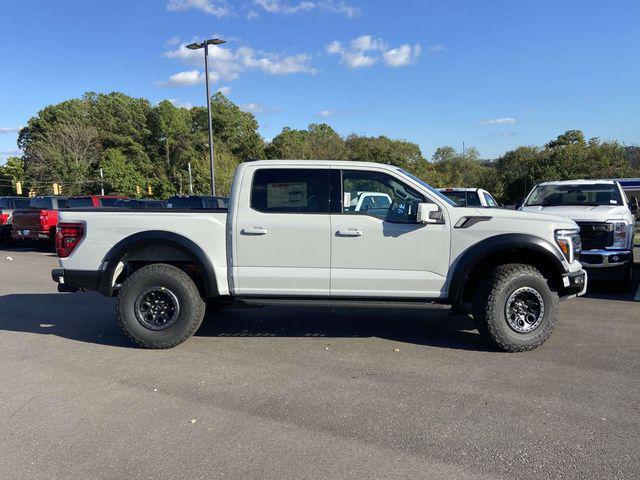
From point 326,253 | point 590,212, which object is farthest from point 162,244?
point 590,212

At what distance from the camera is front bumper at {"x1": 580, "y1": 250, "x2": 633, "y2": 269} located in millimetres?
8133

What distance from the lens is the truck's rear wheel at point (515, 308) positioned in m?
5.19

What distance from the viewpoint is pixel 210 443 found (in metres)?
3.43

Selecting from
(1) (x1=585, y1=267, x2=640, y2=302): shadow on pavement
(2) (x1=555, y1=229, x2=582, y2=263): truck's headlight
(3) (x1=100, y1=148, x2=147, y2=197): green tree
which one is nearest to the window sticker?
(2) (x1=555, y1=229, x2=582, y2=263): truck's headlight

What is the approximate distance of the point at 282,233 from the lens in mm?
5352

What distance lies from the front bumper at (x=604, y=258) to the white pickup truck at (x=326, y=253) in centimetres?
317

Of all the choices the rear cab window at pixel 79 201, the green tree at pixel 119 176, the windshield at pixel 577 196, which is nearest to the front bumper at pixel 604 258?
the windshield at pixel 577 196

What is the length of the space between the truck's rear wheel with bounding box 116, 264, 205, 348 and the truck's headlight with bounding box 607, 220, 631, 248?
22.4ft

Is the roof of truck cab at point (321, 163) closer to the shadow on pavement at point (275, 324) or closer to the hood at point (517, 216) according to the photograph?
the hood at point (517, 216)

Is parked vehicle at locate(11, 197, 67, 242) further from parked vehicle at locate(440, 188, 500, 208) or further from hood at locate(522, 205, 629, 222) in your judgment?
hood at locate(522, 205, 629, 222)

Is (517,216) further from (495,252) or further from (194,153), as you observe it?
(194,153)

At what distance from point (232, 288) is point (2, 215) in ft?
54.2

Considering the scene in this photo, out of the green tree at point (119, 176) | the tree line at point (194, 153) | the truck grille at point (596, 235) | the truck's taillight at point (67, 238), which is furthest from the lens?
the green tree at point (119, 176)

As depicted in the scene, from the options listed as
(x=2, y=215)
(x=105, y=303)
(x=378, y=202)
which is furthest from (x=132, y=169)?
(x=378, y=202)
